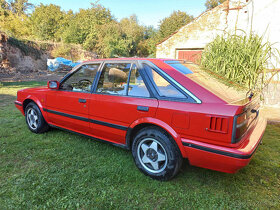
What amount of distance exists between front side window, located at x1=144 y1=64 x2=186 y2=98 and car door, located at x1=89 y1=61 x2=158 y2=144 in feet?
0.40

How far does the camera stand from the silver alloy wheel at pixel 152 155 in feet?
8.06

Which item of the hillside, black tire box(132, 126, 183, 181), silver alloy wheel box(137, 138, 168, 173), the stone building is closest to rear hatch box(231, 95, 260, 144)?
black tire box(132, 126, 183, 181)

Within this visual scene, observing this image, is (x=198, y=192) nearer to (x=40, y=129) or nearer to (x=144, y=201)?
(x=144, y=201)

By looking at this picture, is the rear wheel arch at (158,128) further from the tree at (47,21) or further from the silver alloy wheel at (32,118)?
the tree at (47,21)

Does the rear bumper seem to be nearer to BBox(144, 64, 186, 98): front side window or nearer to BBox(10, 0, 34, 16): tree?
BBox(144, 64, 186, 98): front side window

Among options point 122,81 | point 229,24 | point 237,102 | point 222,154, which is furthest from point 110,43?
point 222,154

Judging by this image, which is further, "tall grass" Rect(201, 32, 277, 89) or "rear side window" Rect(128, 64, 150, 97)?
"tall grass" Rect(201, 32, 277, 89)

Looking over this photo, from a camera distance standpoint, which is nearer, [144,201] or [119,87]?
[144,201]

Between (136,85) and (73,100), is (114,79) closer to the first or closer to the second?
(136,85)

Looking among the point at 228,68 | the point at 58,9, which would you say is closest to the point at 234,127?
the point at 228,68

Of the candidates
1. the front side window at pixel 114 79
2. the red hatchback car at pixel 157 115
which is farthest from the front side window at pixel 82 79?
the front side window at pixel 114 79

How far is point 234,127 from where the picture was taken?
1.93 metres

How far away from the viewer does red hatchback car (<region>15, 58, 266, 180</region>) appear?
79.4 inches

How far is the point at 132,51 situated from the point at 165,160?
39.0 metres
